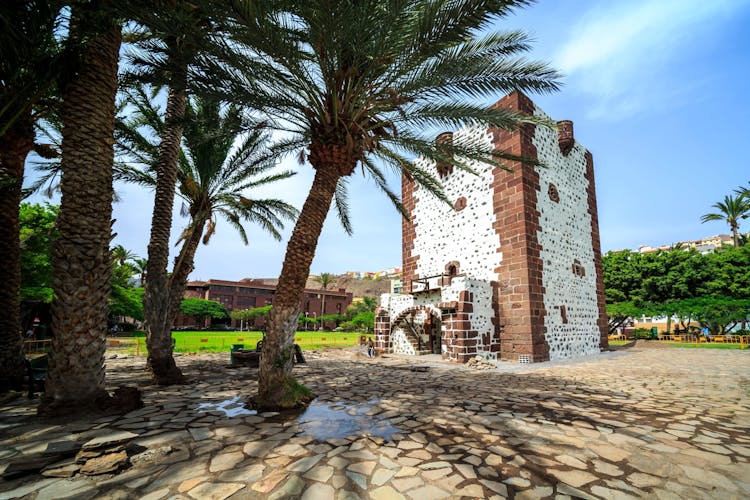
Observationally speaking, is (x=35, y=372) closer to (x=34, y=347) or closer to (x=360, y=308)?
(x=34, y=347)

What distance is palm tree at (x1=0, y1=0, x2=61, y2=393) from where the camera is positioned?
4547 millimetres

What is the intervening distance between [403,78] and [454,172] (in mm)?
8886

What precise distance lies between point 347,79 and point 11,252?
272 inches

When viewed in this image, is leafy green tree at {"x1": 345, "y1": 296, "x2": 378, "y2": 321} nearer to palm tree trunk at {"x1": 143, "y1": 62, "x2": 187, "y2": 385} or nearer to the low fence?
the low fence

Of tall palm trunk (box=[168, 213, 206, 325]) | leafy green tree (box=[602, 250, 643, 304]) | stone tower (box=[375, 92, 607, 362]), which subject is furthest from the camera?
leafy green tree (box=[602, 250, 643, 304])

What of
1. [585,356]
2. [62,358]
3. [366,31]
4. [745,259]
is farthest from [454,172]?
[745,259]

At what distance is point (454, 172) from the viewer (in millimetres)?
14234

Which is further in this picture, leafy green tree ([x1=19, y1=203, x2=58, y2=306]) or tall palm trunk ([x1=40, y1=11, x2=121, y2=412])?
leafy green tree ([x1=19, y1=203, x2=58, y2=306])

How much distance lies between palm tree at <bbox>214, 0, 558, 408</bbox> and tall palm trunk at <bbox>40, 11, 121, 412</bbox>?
1.61m

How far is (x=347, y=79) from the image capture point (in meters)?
5.70

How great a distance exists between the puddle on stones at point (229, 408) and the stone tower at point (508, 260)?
736 cm

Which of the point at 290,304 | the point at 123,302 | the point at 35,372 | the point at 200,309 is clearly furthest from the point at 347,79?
the point at 200,309

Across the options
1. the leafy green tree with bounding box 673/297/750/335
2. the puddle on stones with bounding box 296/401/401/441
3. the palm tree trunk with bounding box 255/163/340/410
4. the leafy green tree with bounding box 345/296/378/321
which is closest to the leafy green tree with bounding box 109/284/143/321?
the palm tree trunk with bounding box 255/163/340/410

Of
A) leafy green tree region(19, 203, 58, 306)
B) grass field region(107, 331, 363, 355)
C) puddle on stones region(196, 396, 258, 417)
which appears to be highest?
leafy green tree region(19, 203, 58, 306)
